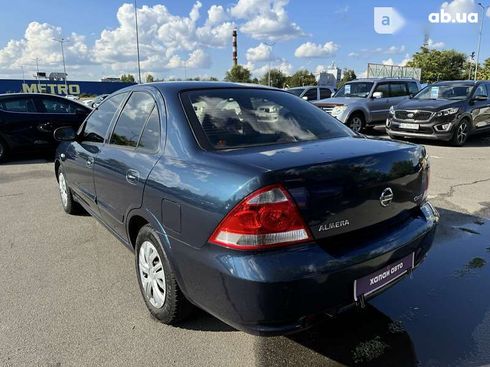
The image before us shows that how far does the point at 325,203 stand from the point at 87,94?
70271mm

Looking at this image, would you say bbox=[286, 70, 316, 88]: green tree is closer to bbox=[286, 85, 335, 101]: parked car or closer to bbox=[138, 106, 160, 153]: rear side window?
→ bbox=[286, 85, 335, 101]: parked car

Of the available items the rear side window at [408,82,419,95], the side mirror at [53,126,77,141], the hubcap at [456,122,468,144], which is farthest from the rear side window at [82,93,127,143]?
the rear side window at [408,82,419,95]

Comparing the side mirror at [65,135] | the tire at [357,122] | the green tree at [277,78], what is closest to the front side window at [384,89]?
the tire at [357,122]

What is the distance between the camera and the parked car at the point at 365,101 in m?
12.8

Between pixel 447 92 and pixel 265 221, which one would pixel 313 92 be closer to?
pixel 447 92

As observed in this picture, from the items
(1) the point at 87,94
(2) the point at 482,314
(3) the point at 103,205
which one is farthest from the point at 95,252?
(1) the point at 87,94

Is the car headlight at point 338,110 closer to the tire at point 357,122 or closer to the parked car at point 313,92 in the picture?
the tire at point 357,122

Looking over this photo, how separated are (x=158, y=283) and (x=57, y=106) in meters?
8.75

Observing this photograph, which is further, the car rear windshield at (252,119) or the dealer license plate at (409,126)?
the dealer license plate at (409,126)

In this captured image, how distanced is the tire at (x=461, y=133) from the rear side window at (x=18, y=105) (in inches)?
407

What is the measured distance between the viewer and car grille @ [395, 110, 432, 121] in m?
10.7

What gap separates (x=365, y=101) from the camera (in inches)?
516

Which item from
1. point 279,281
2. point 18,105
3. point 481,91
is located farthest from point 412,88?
point 279,281

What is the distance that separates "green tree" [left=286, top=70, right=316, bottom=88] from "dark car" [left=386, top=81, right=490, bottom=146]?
8230 cm
